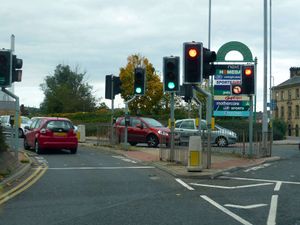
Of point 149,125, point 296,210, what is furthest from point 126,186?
point 149,125

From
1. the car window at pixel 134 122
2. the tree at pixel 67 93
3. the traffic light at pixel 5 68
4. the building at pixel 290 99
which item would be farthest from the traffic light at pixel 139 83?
the building at pixel 290 99

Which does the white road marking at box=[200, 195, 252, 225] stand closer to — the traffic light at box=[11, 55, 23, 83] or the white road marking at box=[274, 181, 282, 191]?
the white road marking at box=[274, 181, 282, 191]

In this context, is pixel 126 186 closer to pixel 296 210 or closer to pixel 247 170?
pixel 296 210

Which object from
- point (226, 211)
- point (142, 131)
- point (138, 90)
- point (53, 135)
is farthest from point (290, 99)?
point (226, 211)

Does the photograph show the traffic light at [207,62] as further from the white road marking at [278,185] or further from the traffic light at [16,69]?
the traffic light at [16,69]

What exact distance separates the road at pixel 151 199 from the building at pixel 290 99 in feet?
256

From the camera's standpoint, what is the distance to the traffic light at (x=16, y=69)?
16062 millimetres

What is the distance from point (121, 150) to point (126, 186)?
38.0 feet

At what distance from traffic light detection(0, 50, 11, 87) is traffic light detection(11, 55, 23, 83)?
30 cm

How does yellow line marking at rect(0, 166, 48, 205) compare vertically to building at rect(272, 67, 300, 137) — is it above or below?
below

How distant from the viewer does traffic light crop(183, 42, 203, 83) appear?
1552 centimetres

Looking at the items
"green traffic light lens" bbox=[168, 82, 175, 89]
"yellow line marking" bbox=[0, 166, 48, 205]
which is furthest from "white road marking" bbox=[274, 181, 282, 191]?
"yellow line marking" bbox=[0, 166, 48, 205]

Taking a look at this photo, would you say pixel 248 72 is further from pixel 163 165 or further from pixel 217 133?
pixel 217 133

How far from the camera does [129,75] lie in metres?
55.4
